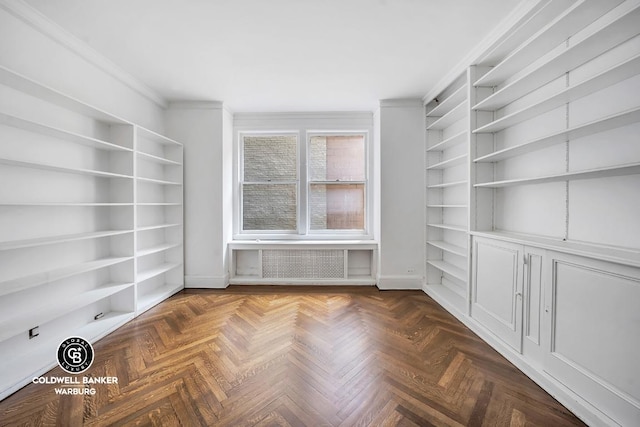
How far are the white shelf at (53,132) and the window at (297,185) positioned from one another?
1.80m

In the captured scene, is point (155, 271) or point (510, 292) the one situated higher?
point (510, 292)

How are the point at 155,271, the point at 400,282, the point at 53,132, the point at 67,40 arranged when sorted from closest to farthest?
the point at 53,132, the point at 67,40, the point at 155,271, the point at 400,282

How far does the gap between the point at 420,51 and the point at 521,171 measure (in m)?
1.46

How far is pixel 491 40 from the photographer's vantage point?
2.16 m

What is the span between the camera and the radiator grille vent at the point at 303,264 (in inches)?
147

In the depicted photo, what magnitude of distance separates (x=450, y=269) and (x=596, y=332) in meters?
1.60

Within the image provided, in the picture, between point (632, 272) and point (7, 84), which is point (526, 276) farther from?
point (7, 84)

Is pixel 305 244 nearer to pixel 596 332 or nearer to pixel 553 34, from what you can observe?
pixel 596 332

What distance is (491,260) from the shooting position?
2209 millimetres

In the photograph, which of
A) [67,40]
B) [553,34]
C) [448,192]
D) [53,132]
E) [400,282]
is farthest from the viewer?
[400,282]

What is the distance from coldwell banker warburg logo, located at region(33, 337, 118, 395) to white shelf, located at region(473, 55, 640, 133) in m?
3.54

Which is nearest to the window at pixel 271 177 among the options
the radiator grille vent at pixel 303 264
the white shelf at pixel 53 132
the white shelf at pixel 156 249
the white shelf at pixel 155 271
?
the radiator grille vent at pixel 303 264

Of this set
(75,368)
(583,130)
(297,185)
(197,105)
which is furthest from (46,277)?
(583,130)

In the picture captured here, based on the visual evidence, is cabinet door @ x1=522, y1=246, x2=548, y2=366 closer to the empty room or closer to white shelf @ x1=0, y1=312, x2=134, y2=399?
the empty room
